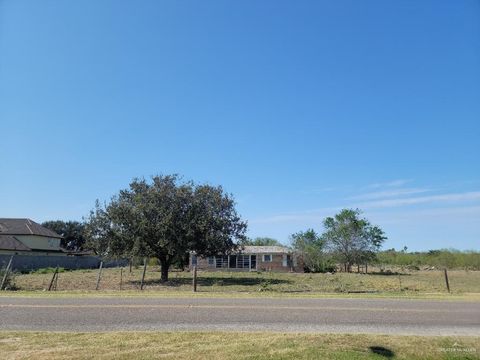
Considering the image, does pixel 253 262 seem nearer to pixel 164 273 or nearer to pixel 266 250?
pixel 266 250

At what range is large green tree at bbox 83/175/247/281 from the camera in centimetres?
3128

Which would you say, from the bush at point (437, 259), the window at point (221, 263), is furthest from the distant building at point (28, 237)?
the bush at point (437, 259)

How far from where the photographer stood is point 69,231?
338 feet

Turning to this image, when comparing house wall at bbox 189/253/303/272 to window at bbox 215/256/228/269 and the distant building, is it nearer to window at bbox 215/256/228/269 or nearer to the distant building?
window at bbox 215/256/228/269

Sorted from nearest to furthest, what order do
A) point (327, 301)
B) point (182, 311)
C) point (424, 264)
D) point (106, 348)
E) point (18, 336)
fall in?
1. point (106, 348)
2. point (18, 336)
3. point (182, 311)
4. point (327, 301)
5. point (424, 264)

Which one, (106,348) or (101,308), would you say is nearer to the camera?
(106,348)

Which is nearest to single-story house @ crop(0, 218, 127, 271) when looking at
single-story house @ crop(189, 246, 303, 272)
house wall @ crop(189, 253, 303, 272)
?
house wall @ crop(189, 253, 303, 272)

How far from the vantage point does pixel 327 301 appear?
52.5 feet

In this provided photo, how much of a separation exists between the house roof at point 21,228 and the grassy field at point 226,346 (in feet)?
189

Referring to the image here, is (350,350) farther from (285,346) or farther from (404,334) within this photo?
(404,334)

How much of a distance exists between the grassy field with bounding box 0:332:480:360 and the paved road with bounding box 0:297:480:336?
928mm

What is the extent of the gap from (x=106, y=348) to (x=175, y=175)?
25899mm

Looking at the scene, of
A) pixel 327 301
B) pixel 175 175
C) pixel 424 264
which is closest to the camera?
pixel 327 301

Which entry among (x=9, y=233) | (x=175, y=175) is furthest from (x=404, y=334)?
(x=9, y=233)
